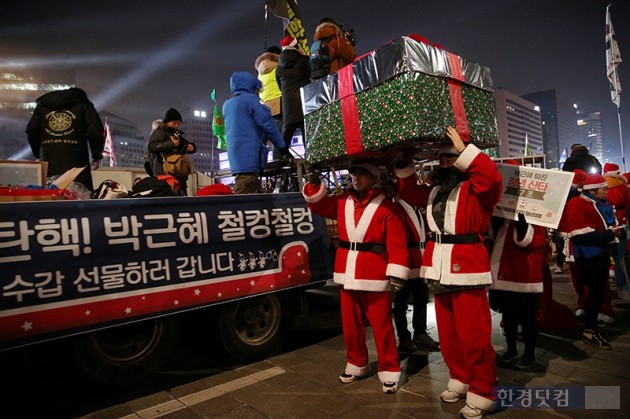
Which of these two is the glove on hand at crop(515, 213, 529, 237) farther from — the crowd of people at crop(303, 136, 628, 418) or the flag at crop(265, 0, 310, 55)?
the flag at crop(265, 0, 310, 55)

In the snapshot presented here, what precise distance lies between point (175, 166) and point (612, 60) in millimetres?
17799

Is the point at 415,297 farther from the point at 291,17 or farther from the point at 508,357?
the point at 291,17

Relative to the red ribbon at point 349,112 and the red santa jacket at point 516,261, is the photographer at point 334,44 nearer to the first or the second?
the red ribbon at point 349,112

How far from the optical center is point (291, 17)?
29.1ft

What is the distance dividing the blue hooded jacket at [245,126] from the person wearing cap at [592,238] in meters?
4.17

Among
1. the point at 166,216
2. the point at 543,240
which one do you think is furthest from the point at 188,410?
the point at 543,240

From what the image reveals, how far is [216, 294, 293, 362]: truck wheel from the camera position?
421 centimetres

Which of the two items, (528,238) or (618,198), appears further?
(618,198)

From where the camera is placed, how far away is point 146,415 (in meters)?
3.25

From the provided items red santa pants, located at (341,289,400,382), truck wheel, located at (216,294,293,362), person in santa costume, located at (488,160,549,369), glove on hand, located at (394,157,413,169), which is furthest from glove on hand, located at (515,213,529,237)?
truck wheel, located at (216,294,293,362)

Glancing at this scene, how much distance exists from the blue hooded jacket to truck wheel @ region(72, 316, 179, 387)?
237cm

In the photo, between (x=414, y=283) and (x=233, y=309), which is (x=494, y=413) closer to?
(x=414, y=283)

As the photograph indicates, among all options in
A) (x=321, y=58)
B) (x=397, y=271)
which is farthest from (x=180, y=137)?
(x=397, y=271)

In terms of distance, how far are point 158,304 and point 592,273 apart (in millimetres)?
5020
